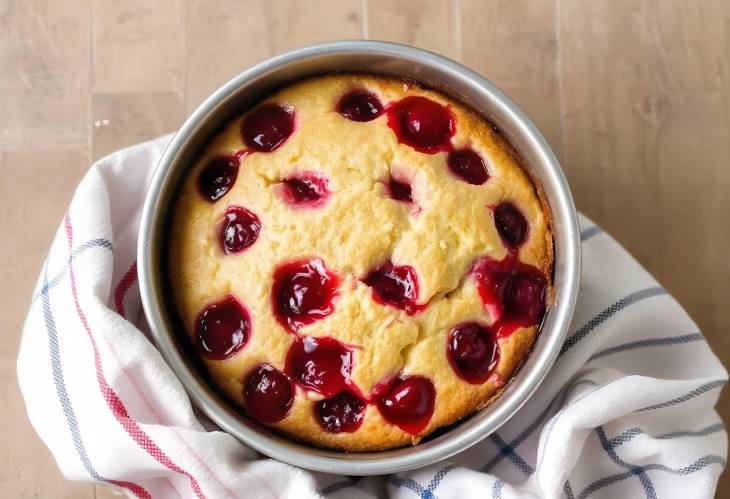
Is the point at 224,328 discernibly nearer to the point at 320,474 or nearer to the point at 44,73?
the point at 320,474

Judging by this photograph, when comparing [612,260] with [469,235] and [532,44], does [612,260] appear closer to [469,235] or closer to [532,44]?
[469,235]

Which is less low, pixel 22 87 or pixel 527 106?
pixel 527 106

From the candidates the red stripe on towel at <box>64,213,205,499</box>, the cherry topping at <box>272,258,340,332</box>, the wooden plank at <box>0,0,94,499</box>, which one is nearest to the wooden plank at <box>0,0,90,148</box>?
the wooden plank at <box>0,0,94,499</box>

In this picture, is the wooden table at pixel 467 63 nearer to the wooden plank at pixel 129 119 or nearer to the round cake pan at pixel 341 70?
the wooden plank at pixel 129 119

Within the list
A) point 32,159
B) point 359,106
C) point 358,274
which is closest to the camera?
point 358,274

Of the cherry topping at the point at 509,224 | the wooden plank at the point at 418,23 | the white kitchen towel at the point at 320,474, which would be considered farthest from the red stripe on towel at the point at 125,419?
the wooden plank at the point at 418,23

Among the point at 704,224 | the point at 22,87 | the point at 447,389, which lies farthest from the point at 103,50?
the point at 704,224

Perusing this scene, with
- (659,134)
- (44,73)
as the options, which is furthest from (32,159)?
(659,134)
